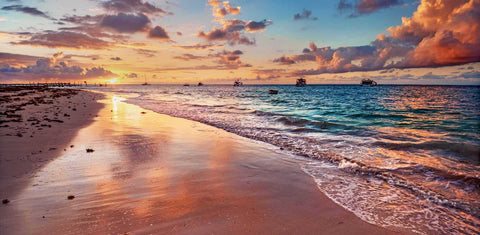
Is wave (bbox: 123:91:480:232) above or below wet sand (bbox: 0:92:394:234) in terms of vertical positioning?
below

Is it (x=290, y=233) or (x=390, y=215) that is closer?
(x=290, y=233)

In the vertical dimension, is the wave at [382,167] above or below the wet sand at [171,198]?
below

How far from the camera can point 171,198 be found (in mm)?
4945

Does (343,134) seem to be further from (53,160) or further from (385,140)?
(53,160)

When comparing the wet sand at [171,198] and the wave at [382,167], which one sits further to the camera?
the wave at [382,167]

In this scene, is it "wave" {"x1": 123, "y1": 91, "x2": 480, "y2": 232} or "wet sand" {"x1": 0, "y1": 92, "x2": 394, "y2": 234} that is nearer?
"wet sand" {"x1": 0, "y1": 92, "x2": 394, "y2": 234}

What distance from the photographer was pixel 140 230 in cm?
374

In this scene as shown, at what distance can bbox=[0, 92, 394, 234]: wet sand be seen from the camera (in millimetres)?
3922

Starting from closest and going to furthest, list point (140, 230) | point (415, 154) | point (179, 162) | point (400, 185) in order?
1. point (140, 230)
2. point (400, 185)
3. point (179, 162)
4. point (415, 154)

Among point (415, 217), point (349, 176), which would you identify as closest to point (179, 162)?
point (349, 176)

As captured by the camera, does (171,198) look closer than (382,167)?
Yes

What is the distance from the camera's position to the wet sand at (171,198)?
12.9ft

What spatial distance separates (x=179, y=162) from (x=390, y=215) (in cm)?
611

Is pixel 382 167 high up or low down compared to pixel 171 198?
down
